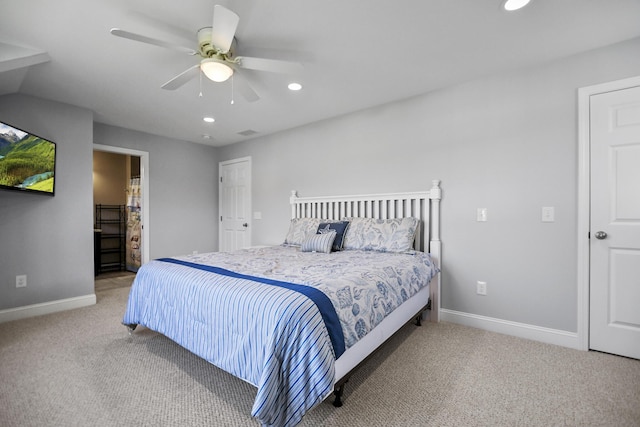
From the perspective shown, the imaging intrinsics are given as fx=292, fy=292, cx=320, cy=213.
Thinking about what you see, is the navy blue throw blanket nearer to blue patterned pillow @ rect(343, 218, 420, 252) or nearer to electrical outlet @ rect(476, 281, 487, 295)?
blue patterned pillow @ rect(343, 218, 420, 252)

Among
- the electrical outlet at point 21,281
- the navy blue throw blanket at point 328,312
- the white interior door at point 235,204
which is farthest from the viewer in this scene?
the white interior door at point 235,204

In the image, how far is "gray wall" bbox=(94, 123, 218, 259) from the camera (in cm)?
450

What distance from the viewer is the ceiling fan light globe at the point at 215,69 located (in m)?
2.04

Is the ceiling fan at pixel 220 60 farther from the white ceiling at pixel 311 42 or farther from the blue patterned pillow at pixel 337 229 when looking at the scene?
the blue patterned pillow at pixel 337 229

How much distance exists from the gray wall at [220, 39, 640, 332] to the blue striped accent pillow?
89 cm

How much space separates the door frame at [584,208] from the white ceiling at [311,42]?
47 cm

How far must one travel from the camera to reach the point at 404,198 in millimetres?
3209

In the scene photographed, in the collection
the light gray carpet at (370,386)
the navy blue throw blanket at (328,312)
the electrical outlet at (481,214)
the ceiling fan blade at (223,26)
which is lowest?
the light gray carpet at (370,386)

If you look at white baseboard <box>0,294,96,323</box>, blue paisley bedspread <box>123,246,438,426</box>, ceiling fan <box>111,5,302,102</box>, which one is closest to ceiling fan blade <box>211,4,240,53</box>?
ceiling fan <box>111,5,302,102</box>

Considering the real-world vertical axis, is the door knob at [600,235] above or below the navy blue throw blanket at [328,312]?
above

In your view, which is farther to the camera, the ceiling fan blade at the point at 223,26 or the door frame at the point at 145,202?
the door frame at the point at 145,202

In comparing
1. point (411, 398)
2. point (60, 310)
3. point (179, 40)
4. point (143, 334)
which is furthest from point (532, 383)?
point (60, 310)

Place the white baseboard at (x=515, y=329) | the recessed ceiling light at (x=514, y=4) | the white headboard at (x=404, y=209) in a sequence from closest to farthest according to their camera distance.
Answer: the recessed ceiling light at (x=514, y=4) < the white baseboard at (x=515, y=329) < the white headboard at (x=404, y=209)

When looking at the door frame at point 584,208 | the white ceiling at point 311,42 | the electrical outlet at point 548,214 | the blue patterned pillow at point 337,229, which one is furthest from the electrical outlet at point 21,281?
the door frame at point 584,208
